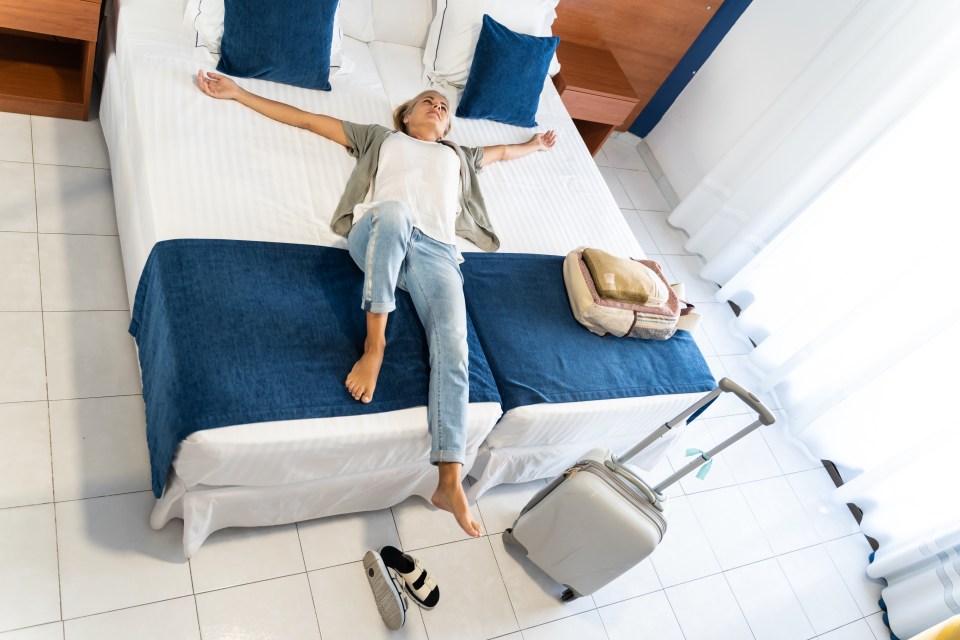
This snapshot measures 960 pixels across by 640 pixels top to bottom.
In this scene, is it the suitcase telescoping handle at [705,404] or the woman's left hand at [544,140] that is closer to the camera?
the suitcase telescoping handle at [705,404]

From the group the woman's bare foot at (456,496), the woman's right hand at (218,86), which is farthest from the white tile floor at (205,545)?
the woman's right hand at (218,86)

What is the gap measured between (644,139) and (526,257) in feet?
7.51

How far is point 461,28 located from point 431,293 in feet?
4.99

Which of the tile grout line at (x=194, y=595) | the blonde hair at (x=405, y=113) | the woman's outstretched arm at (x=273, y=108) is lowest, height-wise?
the tile grout line at (x=194, y=595)

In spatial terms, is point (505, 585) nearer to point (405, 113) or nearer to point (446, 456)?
point (446, 456)

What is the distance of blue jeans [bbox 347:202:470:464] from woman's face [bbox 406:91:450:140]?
547 millimetres

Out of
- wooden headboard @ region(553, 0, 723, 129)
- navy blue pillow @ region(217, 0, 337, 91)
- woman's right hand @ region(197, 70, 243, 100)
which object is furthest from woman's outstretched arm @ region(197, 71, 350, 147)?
wooden headboard @ region(553, 0, 723, 129)

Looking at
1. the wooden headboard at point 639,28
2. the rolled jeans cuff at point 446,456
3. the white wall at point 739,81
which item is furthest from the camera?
the wooden headboard at point 639,28

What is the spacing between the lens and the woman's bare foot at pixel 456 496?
83.7 inches

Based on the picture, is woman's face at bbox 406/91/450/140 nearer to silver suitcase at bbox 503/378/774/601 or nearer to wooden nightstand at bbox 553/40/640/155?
wooden nightstand at bbox 553/40/640/155

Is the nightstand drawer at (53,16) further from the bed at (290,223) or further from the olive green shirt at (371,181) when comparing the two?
the olive green shirt at (371,181)

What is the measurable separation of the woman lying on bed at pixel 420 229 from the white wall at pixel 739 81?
1.76 meters

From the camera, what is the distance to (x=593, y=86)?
382 cm

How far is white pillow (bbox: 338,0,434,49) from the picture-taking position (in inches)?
126
